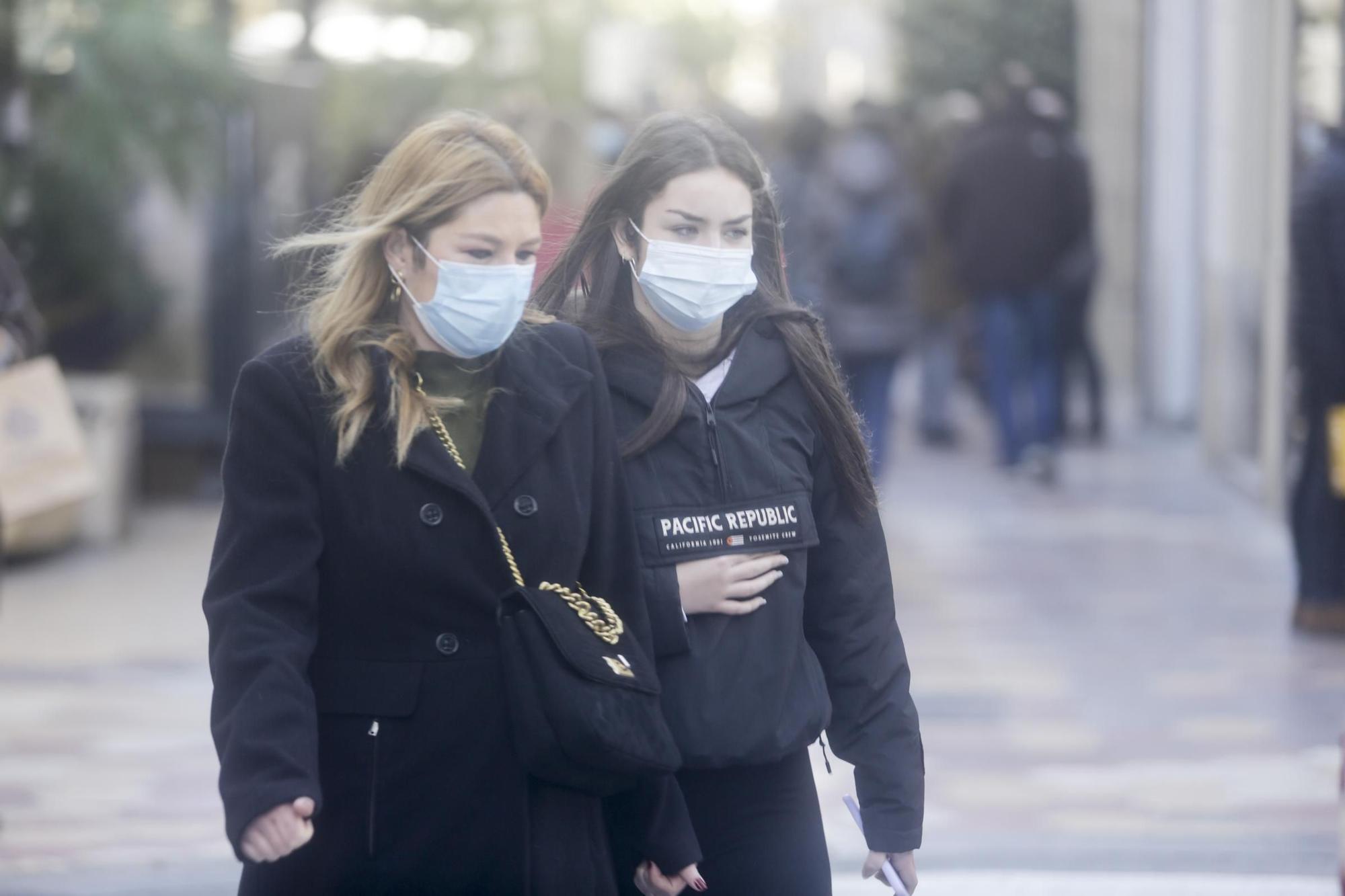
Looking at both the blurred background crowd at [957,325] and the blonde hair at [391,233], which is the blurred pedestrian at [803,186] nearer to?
the blurred background crowd at [957,325]

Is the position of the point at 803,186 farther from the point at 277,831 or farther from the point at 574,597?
the point at 277,831

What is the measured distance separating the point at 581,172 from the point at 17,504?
5.15 meters

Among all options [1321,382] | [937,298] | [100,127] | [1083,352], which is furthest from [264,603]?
[937,298]

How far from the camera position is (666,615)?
280cm

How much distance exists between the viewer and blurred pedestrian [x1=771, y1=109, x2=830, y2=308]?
9.98 meters

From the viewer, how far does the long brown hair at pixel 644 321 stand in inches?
116

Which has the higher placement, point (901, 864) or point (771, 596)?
point (771, 596)

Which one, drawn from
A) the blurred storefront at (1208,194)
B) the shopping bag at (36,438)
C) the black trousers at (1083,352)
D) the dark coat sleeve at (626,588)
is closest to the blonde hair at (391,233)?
the dark coat sleeve at (626,588)

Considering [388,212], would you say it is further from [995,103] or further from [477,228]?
[995,103]

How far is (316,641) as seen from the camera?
261 centimetres

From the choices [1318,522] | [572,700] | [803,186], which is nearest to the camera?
[572,700]

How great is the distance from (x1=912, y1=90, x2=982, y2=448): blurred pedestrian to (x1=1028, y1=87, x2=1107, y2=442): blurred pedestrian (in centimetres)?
75

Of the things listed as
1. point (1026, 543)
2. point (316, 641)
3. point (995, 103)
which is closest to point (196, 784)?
point (316, 641)

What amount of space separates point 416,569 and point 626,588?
0.99 feet
